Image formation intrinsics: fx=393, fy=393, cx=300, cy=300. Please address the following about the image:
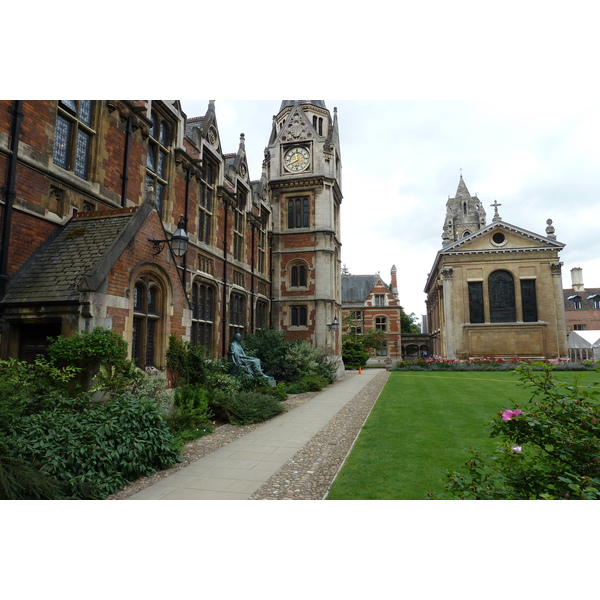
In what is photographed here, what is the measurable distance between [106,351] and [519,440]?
594 cm

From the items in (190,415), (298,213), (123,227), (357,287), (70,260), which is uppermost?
(298,213)

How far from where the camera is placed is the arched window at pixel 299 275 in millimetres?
23031

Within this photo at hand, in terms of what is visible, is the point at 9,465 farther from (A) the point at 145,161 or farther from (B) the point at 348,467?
(A) the point at 145,161

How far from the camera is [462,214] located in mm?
71000

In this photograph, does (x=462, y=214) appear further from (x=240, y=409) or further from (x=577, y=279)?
(x=240, y=409)

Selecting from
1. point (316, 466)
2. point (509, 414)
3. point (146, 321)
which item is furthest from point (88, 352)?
Result: point (509, 414)

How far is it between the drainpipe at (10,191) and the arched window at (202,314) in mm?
7443

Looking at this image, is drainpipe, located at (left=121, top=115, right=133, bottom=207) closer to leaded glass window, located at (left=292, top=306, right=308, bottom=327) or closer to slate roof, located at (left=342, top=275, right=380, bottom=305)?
leaded glass window, located at (left=292, top=306, right=308, bottom=327)

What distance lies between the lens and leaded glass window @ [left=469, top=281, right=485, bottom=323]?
40.4 metres

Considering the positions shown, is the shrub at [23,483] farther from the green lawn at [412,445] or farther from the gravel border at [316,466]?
the green lawn at [412,445]

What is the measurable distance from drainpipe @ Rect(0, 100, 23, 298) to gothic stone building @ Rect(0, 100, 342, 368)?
18 mm

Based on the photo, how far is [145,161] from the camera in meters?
11.3

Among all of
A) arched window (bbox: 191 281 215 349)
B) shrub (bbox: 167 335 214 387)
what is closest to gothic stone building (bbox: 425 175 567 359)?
arched window (bbox: 191 281 215 349)

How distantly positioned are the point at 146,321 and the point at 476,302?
38728 millimetres
